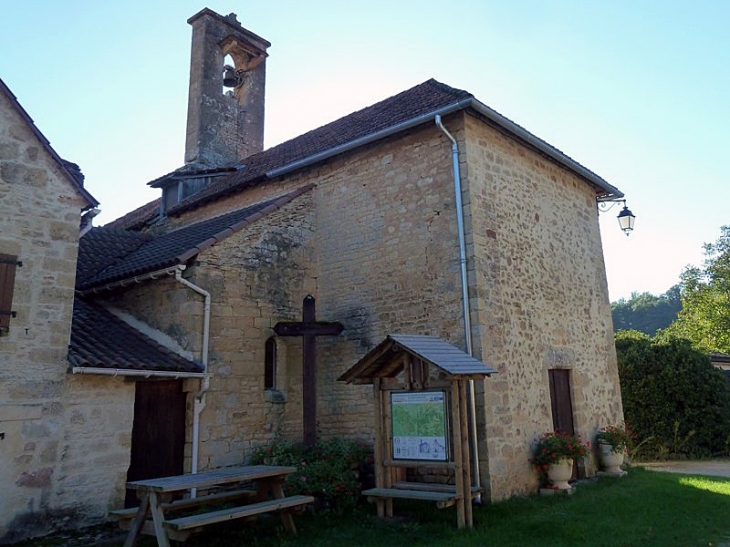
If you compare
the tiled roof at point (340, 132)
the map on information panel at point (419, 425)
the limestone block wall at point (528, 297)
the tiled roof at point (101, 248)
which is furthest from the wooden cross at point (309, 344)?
the tiled roof at point (101, 248)

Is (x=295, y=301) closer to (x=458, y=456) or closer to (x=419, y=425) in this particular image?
(x=419, y=425)

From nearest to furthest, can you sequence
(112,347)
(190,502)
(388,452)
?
(190,502), (388,452), (112,347)

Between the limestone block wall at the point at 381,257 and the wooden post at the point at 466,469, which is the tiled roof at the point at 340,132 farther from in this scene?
the wooden post at the point at 466,469

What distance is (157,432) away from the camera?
8.30 metres

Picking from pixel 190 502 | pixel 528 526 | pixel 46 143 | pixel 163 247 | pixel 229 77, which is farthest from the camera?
pixel 229 77

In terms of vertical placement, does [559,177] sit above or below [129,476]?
above

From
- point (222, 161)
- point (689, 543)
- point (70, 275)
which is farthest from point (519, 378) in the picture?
point (222, 161)

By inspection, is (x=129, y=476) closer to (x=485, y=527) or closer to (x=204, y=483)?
(x=204, y=483)

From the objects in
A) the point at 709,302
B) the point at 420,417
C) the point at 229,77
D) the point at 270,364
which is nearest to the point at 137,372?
the point at 270,364

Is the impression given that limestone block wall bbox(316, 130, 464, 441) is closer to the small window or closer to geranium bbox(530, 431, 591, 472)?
the small window

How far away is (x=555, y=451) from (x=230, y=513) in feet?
16.2

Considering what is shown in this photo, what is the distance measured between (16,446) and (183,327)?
2712mm

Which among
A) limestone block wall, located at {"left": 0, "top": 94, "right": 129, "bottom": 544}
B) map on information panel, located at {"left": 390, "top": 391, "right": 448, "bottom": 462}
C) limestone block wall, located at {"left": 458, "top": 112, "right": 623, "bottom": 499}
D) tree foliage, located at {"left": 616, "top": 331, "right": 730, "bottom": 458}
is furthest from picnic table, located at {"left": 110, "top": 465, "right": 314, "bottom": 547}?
tree foliage, located at {"left": 616, "top": 331, "right": 730, "bottom": 458}

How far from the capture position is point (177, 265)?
861 centimetres
